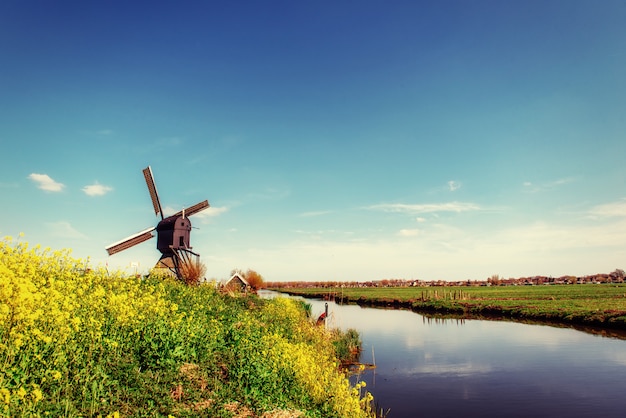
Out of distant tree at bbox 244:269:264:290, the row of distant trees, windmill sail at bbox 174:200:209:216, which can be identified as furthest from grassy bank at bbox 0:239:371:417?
the row of distant trees

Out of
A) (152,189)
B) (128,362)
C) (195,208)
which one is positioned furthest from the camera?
(152,189)

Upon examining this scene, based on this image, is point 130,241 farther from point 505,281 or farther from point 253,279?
point 505,281

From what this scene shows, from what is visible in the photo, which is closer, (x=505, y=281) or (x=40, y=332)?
(x=40, y=332)

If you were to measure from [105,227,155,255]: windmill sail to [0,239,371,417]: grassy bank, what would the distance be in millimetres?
23714

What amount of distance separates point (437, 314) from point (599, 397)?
34.5 metres

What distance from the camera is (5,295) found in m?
6.86

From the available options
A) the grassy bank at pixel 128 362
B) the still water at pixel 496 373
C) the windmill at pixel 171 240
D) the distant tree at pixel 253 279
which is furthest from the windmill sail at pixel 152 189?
the grassy bank at pixel 128 362

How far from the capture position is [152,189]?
1580 inches

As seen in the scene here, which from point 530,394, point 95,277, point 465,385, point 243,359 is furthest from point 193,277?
point 530,394

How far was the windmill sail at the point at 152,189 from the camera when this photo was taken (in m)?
39.3

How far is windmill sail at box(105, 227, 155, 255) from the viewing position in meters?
35.5

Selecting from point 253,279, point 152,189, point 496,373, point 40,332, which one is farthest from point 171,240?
point 40,332

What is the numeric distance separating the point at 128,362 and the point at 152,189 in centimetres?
3450

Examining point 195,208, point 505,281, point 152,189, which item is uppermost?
point 152,189
